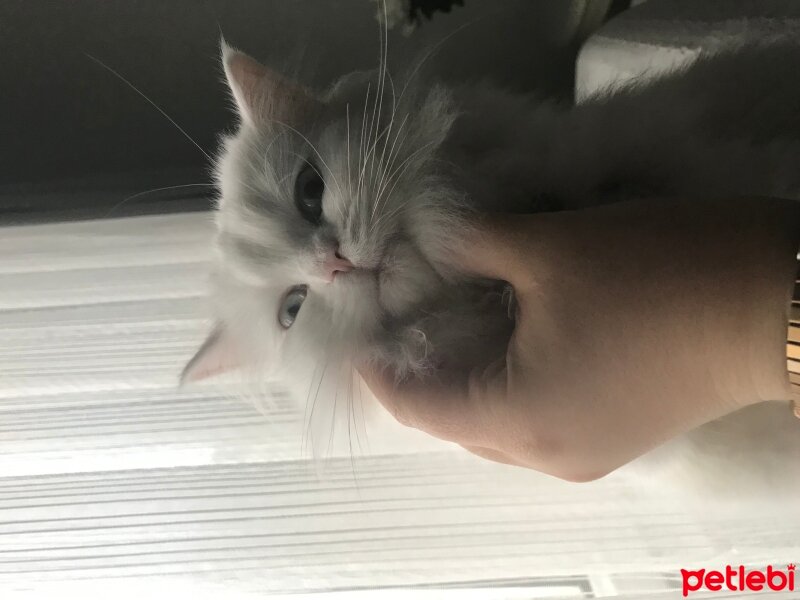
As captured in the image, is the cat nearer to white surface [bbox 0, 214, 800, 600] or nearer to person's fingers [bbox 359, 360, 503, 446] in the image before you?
person's fingers [bbox 359, 360, 503, 446]

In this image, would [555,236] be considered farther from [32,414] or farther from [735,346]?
[32,414]

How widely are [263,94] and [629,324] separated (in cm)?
50

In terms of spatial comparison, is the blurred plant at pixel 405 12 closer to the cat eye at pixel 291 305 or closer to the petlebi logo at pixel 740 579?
the cat eye at pixel 291 305

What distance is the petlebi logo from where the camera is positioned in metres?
0.83

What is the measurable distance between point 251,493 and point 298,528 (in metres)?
0.09

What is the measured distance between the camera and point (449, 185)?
23.0 inches

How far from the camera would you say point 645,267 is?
43cm

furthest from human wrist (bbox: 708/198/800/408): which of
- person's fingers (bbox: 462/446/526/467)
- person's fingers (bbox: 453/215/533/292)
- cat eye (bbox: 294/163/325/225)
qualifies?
cat eye (bbox: 294/163/325/225)

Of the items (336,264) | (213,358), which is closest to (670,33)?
(336,264)

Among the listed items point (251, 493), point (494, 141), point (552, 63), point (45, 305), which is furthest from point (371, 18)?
point (251, 493)

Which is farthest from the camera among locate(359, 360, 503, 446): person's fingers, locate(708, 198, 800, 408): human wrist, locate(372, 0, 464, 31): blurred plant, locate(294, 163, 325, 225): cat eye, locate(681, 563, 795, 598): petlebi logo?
locate(372, 0, 464, 31): blurred plant

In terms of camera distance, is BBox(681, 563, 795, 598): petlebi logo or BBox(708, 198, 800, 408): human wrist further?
BBox(681, 563, 795, 598): petlebi logo

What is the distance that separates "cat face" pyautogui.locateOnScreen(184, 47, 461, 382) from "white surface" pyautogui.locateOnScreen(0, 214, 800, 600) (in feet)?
0.60

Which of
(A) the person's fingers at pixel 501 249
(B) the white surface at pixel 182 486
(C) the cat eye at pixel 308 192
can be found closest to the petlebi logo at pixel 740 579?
(B) the white surface at pixel 182 486
